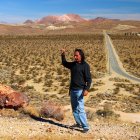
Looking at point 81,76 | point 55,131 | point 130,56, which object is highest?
point 81,76

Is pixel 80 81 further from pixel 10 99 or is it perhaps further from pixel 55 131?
pixel 10 99

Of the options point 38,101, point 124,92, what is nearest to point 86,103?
point 38,101

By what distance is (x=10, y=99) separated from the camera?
12.4 m

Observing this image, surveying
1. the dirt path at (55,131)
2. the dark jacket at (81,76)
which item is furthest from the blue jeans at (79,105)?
the dirt path at (55,131)

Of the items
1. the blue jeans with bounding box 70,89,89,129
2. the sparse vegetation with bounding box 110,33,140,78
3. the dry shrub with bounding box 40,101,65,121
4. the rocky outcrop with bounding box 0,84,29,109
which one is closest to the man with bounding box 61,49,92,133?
the blue jeans with bounding box 70,89,89,129

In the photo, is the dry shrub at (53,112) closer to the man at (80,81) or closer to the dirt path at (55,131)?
Answer: the dirt path at (55,131)

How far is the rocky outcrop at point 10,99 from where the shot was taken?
1233 centimetres

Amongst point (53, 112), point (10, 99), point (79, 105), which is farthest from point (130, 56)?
point (79, 105)

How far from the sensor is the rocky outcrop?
12.3 meters

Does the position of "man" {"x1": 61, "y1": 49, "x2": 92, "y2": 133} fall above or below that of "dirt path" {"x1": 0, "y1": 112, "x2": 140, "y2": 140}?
above

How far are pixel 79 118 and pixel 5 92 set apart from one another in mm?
3634

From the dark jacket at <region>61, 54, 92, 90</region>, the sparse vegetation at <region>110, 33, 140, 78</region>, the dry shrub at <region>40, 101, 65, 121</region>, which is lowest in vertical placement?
the sparse vegetation at <region>110, 33, 140, 78</region>

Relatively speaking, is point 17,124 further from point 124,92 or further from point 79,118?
point 124,92

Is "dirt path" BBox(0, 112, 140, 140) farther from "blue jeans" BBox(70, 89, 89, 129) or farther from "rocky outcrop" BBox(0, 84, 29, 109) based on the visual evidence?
"rocky outcrop" BBox(0, 84, 29, 109)
